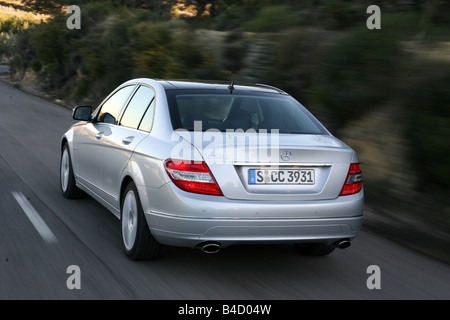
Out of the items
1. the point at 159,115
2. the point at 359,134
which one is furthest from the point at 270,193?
the point at 359,134

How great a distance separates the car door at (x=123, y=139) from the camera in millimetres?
5824

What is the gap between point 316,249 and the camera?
591cm

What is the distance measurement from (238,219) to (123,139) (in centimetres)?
171

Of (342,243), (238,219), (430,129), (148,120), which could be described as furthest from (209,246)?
(430,129)

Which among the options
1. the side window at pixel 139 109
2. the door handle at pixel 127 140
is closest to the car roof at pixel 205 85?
the side window at pixel 139 109

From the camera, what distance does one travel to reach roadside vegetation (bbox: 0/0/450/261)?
7.19 meters

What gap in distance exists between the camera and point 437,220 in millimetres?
6617

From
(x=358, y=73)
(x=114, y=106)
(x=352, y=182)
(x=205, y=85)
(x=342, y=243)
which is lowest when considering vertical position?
(x=342, y=243)

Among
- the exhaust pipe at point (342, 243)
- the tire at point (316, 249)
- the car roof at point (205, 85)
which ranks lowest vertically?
the tire at point (316, 249)

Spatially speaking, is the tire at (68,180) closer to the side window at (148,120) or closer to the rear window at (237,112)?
the side window at (148,120)

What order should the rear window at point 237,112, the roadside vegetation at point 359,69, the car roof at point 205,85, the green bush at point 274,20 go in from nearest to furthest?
the rear window at point 237,112, the car roof at point 205,85, the roadside vegetation at point 359,69, the green bush at point 274,20

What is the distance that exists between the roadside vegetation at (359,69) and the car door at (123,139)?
9.87 ft

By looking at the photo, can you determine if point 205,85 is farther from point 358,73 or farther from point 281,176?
Result: point 358,73

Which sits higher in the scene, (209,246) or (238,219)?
(238,219)
